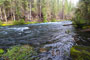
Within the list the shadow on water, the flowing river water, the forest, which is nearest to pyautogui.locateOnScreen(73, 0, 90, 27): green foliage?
the forest

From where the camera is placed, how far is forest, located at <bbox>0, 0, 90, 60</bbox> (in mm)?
4871

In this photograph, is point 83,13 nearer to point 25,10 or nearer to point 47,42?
point 47,42

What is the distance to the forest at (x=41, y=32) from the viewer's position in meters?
4.87

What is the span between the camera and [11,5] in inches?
1153

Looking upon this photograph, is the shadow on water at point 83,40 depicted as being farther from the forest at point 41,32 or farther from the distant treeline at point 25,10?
the distant treeline at point 25,10

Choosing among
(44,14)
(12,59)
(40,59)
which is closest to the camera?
(12,59)

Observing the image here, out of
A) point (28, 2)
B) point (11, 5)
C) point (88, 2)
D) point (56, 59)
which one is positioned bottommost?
point (56, 59)

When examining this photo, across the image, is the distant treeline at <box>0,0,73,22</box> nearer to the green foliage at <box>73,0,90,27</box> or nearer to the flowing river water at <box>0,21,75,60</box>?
the flowing river water at <box>0,21,75,60</box>

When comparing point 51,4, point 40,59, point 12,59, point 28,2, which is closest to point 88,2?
point 40,59

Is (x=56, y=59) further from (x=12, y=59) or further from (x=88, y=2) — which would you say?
(x=88, y=2)

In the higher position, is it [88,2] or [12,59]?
[88,2]

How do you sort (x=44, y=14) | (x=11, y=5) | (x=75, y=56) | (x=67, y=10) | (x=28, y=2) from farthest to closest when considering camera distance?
(x=67, y=10) → (x=44, y=14) → (x=28, y=2) → (x=11, y=5) → (x=75, y=56)

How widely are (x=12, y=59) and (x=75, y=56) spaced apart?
353 cm

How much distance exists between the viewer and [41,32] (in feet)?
42.0
